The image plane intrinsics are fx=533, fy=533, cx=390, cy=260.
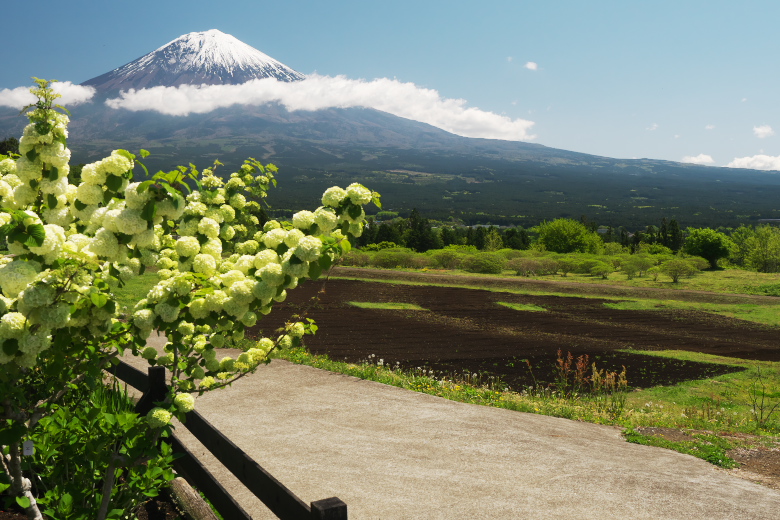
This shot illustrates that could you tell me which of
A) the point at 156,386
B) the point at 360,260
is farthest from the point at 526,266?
the point at 156,386

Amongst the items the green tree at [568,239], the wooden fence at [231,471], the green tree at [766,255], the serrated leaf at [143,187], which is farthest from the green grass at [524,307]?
the green tree at [568,239]

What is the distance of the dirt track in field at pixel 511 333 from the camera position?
11.6 m

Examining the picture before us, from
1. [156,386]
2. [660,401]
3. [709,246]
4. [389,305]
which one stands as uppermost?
[156,386]

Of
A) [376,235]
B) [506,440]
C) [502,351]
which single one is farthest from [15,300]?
[376,235]

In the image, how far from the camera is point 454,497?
4277 millimetres

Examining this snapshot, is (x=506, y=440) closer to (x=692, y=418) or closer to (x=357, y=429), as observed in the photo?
(x=357, y=429)

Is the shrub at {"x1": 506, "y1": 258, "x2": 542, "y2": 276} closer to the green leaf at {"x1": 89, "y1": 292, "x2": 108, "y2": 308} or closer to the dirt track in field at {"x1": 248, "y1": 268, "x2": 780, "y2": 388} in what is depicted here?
the dirt track in field at {"x1": 248, "y1": 268, "x2": 780, "y2": 388}

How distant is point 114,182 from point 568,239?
5936cm

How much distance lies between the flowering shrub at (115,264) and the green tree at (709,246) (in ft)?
168

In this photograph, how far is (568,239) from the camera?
57.7 meters

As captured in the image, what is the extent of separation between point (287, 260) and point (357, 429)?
169 inches

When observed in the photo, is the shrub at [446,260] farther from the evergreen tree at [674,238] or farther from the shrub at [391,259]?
the evergreen tree at [674,238]

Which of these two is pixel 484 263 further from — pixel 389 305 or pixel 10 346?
pixel 10 346

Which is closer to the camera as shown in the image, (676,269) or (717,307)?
(717,307)
